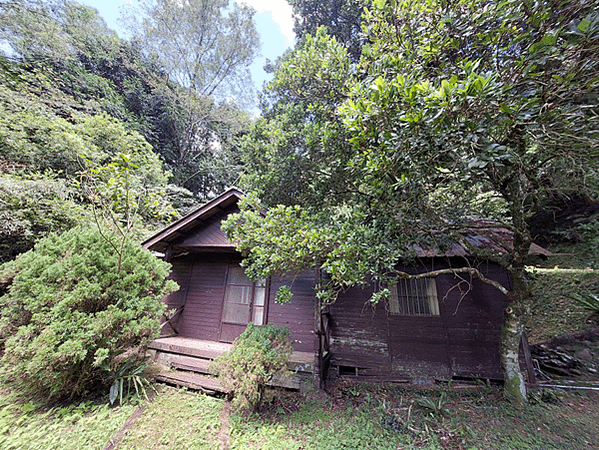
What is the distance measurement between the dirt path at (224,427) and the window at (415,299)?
402 centimetres

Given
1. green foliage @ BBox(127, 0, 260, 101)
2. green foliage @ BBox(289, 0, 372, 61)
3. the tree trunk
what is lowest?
the tree trunk

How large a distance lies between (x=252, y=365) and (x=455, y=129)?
422 cm

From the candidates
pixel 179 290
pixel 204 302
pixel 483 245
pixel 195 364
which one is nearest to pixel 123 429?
pixel 195 364

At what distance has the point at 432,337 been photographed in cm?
554

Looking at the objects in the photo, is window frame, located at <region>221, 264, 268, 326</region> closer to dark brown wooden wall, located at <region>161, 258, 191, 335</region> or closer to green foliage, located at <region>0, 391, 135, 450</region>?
dark brown wooden wall, located at <region>161, 258, 191, 335</region>

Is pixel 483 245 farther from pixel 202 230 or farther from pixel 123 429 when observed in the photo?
pixel 123 429

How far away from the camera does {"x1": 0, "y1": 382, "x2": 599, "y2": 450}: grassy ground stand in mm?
3295

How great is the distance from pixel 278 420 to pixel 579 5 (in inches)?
246

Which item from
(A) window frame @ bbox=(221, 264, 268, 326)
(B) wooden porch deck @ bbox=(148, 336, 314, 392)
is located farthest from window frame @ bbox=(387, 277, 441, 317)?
(A) window frame @ bbox=(221, 264, 268, 326)

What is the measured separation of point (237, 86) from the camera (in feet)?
72.5

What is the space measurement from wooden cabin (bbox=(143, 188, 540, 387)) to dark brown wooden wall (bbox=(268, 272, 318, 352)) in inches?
0.9

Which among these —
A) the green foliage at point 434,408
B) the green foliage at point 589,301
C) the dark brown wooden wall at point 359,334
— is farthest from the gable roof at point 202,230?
the green foliage at point 434,408

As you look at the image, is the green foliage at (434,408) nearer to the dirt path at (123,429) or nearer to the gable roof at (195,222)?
the dirt path at (123,429)

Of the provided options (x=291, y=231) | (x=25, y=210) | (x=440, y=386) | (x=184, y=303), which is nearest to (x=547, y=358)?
(x=440, y=386)
